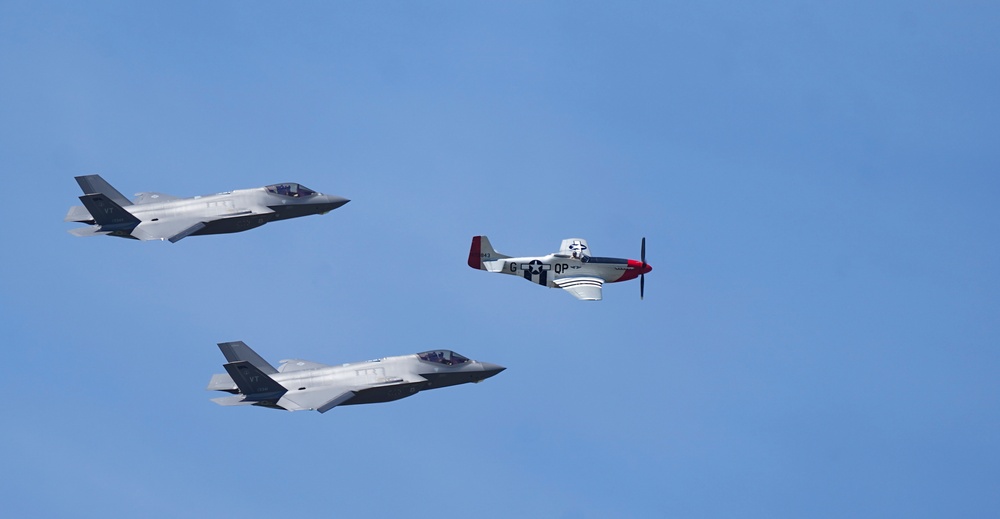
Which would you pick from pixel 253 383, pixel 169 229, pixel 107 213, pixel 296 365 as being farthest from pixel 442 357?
pixel 107 213

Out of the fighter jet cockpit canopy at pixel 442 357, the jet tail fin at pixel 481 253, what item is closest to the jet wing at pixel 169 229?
the fighter jet cockpit canopy at pixel 442 357

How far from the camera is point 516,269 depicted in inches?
6865

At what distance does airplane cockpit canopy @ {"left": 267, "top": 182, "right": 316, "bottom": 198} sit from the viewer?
558 ft

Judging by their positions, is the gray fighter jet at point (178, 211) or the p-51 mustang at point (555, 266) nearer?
the gray fighter jet at point (178, 211)

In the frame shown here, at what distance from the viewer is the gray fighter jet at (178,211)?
537 ft

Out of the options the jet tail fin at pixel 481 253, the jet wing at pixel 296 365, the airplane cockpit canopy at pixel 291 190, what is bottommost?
the jet wing at pixel 296 365

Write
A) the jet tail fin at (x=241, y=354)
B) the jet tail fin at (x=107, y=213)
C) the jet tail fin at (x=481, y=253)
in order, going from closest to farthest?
the jet tail fin at (x=241, y=354) < the jet tail fin at (x=107, y=213) < the jet tail fin at (x=481, y=253)

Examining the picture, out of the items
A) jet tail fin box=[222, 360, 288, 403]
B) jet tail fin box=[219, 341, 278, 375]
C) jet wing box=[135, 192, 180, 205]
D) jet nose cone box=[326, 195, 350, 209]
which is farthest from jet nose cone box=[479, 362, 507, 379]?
jet wing box=[135, 192, 180, 205]

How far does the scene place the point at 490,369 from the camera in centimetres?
15512

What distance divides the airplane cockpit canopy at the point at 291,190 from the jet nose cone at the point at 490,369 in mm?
26357

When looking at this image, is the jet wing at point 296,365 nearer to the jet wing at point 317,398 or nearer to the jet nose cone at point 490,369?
the jet wing at point 317,398

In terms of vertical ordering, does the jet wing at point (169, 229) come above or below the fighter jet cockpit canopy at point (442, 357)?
above

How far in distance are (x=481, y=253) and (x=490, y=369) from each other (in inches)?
854

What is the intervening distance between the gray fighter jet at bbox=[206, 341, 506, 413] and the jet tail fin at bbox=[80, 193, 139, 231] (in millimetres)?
19685
